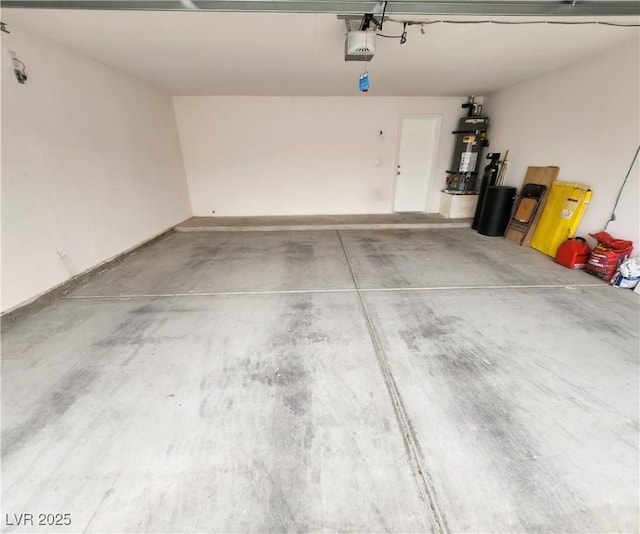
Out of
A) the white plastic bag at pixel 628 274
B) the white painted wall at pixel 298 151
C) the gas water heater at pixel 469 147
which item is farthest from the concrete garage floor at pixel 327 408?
the white painted wall at pixel 298 151

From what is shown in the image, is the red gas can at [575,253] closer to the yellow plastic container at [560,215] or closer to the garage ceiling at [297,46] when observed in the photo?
the yellow plastic container at [560,215]

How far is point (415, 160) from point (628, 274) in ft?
13.3

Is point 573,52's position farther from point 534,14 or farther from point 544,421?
point 544,421

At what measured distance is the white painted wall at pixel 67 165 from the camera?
8.25ft

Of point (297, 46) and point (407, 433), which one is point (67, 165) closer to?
point (297, 46)

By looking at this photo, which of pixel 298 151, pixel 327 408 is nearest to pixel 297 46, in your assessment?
pixel 298 151

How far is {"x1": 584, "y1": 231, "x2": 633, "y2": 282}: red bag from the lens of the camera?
3078mm

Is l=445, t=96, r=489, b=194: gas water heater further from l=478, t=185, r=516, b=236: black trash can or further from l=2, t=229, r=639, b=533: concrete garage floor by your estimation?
l=2, t=229, r=639, b=533: concrete garage floor

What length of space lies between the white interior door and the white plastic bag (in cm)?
370

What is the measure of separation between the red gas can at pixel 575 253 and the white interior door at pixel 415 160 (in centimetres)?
309

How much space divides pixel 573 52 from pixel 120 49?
524cm

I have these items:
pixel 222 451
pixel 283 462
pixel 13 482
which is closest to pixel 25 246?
pixel 13 482

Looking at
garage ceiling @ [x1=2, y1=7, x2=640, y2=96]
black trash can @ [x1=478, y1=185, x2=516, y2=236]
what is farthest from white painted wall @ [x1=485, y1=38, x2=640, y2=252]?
black trash can @ [x1=478, y1=185, x2=516, y2=236]

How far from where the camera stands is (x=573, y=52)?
130 inches
